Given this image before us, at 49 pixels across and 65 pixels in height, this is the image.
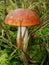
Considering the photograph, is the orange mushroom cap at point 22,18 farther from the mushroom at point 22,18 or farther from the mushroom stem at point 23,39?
the mushroom stem at point 23,39

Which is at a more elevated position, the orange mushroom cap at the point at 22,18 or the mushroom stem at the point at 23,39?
the orange mushroom cap at the point at 22,18

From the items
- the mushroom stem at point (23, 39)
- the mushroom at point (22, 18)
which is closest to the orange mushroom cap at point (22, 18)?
the mushroom at point (22, 18)

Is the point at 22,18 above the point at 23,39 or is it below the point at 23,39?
above

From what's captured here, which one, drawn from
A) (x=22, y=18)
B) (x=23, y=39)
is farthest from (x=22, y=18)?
(x=23, y=39)

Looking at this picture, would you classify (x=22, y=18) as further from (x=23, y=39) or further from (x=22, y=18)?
(x=23, y=39)

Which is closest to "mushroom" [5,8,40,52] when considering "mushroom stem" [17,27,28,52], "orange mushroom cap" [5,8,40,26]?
"orange mushroom cap" [5,8,40,26]

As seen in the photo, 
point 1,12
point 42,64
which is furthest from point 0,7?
point 42,64

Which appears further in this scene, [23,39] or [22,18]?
[23,39]

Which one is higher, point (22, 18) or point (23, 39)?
point (22, 18)

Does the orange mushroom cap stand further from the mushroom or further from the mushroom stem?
the mushroom stem

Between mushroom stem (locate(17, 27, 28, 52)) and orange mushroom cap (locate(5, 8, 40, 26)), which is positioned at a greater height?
orange mushroom cap (locate(5, 8, 40, 26))

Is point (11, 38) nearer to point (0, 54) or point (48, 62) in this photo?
point (0, 54)
